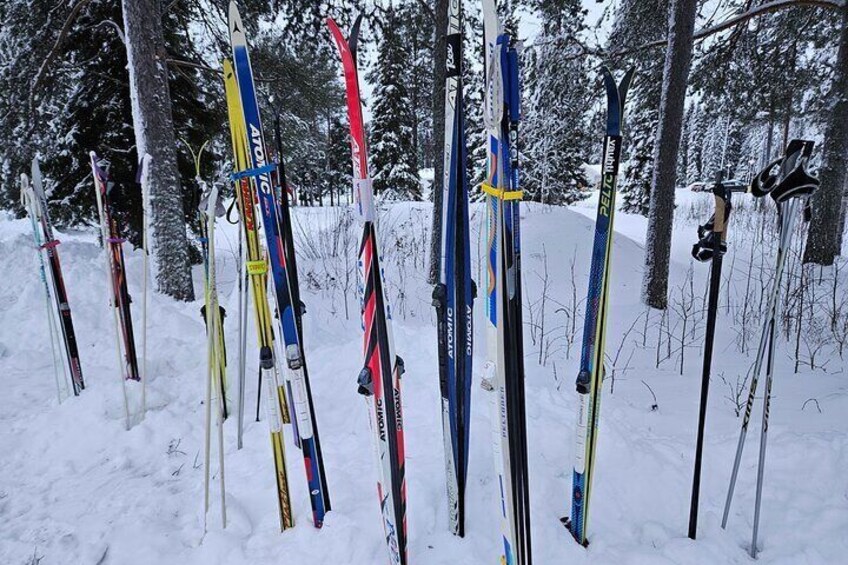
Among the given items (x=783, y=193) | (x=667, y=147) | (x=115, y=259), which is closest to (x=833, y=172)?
(x=667, y=147)

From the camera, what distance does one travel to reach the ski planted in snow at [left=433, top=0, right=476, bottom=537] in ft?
4.58

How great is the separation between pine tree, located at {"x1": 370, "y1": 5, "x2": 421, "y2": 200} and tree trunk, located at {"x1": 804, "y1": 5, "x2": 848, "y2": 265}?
11.6m

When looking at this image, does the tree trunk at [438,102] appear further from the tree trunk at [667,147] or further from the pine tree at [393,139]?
the pine tree at [393,139]

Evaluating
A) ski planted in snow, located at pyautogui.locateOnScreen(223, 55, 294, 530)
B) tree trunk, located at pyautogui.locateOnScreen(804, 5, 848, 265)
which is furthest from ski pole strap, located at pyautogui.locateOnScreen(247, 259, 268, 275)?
tree trunk, located at pyautogui.locateOnScreen(804, 5, 848, 265)

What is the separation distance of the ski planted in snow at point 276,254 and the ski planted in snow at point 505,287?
2.35ft

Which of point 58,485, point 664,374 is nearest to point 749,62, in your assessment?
point 664,374

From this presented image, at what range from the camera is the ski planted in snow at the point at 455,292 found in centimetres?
139

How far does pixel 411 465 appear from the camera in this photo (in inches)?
78.2

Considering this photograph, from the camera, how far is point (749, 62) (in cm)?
581

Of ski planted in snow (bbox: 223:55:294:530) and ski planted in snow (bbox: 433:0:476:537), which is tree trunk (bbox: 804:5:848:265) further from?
ski planted in snow (bbox: 223:55:294:530)

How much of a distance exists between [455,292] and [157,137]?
3981mm

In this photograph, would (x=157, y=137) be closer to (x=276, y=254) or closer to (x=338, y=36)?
(x=276, y=254)

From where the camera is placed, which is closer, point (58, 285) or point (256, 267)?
point (256, 267)

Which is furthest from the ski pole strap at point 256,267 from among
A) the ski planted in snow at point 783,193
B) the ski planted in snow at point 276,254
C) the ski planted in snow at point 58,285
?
the ski planted in snow at point 58,285
